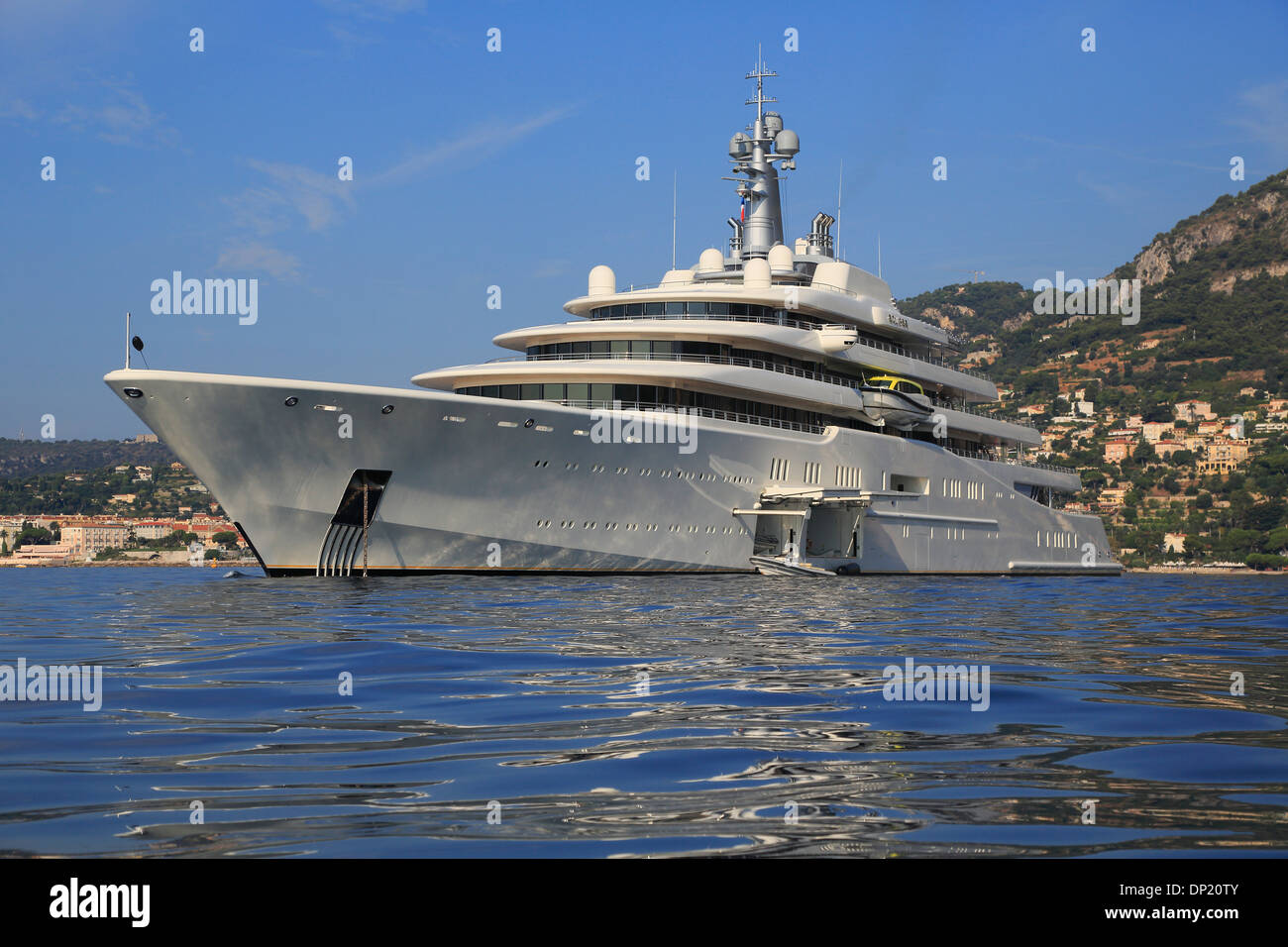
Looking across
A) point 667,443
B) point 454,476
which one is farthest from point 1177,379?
point 454,476

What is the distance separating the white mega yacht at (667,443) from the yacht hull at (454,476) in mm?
49

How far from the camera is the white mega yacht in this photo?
80.9 feet

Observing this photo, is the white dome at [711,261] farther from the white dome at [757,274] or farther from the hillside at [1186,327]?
the hillside at [1186,327]

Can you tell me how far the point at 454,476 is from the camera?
25797 millimetres

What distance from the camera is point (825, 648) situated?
41.0 feet

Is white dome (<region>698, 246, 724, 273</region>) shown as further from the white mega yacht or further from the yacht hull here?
the yacht hull

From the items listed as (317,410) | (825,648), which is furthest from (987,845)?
(317,410)

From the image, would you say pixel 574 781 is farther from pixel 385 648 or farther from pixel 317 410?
pixel 317 410

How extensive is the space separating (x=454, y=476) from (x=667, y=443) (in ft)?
18.7

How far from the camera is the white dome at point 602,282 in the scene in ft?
120

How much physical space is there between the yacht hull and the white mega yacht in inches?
1.9

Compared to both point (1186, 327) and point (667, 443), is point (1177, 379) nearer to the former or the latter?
point (1186, 327)

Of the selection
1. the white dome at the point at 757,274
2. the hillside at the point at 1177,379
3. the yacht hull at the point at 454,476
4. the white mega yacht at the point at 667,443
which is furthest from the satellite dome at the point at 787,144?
the hillside at the point at 1177,379

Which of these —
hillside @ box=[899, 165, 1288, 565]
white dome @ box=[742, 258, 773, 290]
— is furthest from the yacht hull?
hillside @ box=[899, 165, 1288, 565]
